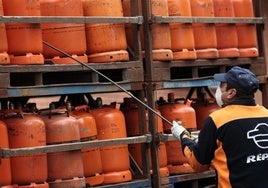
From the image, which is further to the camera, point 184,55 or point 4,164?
point 184,55

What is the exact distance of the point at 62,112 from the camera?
5852mm

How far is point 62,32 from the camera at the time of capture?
19.3ft

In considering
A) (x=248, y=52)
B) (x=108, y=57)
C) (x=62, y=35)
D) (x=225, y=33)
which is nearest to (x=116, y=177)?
(x=108, y=57)

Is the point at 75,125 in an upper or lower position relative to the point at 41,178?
upper

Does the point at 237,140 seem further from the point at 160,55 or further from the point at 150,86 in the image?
the point at 160,55

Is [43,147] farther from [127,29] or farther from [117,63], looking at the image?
[127,29]

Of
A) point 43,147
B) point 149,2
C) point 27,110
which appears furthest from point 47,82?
point 149,2

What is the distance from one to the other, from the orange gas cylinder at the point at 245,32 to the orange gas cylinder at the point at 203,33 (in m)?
0.47

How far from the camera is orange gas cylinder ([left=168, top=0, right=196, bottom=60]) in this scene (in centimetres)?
660

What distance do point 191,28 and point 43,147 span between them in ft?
6.87

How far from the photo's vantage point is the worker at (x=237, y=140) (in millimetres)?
4758

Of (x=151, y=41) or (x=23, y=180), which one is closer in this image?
(x=23, y=180)

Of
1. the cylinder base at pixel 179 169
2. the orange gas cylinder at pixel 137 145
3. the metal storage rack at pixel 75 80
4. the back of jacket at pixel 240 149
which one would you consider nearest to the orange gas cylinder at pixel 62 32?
the metal storage rack at pixel 75 80

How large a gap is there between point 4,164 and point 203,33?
101 inches
